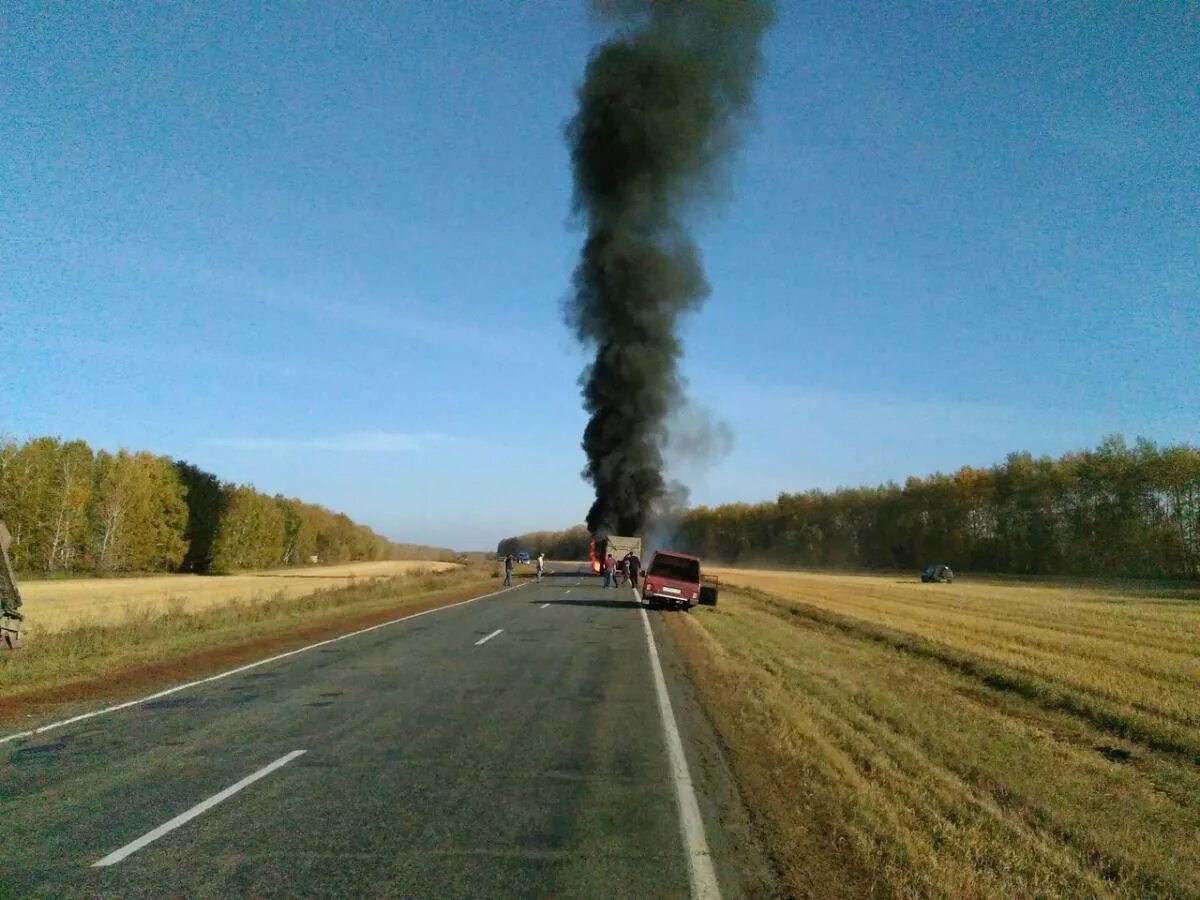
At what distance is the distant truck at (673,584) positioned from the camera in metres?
27.0

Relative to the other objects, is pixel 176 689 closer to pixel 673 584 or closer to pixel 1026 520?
→ pixel 673 584

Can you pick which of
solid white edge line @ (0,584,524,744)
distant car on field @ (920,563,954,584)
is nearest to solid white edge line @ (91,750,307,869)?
solid white edge line @ (0,584,524,744)

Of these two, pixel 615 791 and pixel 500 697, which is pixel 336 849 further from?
→ pixel 500 697

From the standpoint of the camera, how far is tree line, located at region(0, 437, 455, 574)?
63.2m

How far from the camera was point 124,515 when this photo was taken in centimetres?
7256

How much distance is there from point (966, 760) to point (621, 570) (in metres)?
39.1

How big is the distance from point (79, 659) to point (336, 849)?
11715 mm

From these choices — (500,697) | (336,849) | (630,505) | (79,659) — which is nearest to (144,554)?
(630,505)

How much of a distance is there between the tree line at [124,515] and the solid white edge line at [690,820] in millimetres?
62825

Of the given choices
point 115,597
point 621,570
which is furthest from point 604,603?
point 115,597

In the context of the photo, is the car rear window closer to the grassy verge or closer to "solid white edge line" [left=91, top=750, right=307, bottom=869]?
the grassy verge

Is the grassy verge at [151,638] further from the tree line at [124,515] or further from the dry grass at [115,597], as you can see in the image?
the tree line at [124,515]

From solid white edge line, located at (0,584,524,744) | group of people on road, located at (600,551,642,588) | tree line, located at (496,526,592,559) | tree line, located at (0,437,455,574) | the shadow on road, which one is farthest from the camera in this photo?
tree line, located at (496,526,592,559)

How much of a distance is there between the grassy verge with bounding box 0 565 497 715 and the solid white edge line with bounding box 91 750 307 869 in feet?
18.7
